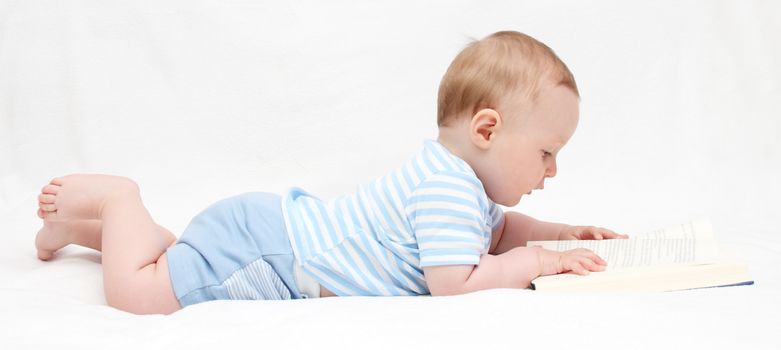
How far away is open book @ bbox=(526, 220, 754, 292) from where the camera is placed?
56.4 inches

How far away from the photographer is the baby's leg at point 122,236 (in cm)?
155

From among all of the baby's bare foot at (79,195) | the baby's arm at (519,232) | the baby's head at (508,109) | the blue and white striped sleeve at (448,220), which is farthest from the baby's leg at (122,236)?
the baby's arm at (519,232)

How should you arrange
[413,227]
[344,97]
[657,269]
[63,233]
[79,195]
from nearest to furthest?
[657,269]
[413,227]
[79,195]
[63,233]
[344,97]

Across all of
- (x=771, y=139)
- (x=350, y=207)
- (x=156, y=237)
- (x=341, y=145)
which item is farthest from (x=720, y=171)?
(x=156, y=237)

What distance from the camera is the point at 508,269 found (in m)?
1.53

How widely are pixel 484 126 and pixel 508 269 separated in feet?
0.87

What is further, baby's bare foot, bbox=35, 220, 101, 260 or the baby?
baby's bare foot, bbox=35, 220, 101, 260

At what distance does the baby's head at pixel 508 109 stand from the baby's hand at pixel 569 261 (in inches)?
6.5

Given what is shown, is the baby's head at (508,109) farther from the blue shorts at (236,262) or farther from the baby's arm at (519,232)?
the blue shorts at (236,262)

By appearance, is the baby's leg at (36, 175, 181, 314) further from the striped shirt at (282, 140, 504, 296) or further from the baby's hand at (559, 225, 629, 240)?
the baby's hand at (559, 225, 629, 240)

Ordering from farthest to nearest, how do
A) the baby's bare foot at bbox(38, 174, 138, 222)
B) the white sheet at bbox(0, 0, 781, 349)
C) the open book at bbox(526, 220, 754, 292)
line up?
A: 1. the white sheet at bbox(0, 0, 781, 349)
2. the baby's bare foot at bbox(38, 174, 138, 222)
3. the open book at bbox(526, 220, 754, 292)

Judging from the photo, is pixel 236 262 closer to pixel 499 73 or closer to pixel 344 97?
pixel 499 73

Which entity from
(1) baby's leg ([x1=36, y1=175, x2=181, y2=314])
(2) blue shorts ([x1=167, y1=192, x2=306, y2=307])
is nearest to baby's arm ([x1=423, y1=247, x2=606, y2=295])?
(2) blue shorts ([x1=167, y1=192, x2=306, y2=307])

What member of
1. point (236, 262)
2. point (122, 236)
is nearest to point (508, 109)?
point (236, 262)
